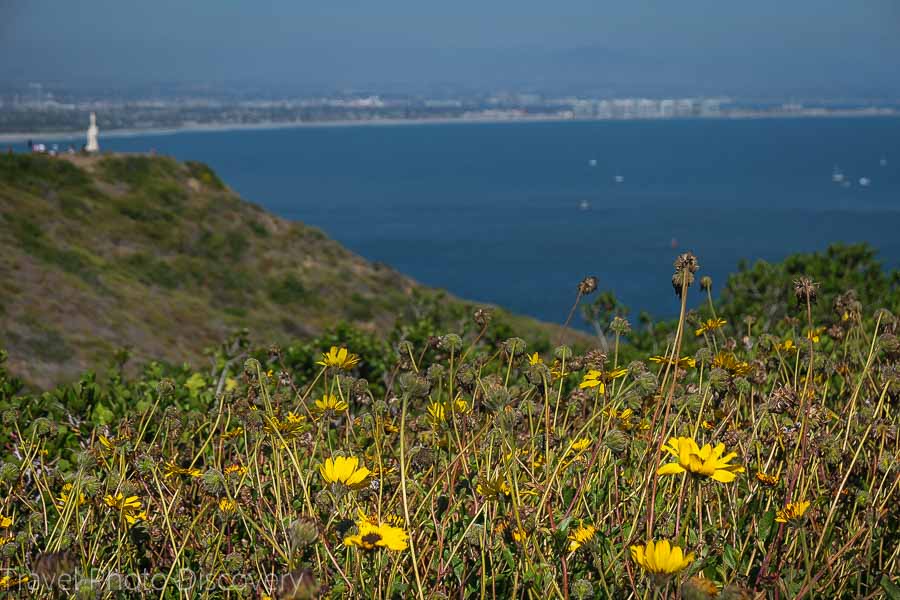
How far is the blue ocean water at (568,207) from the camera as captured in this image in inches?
2968

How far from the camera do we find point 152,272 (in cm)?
3456

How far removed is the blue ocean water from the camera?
75.4 meters

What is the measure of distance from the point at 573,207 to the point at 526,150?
265ft

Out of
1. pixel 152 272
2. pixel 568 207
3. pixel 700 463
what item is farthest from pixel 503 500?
pixel 568 207

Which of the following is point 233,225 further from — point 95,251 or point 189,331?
point 189,331

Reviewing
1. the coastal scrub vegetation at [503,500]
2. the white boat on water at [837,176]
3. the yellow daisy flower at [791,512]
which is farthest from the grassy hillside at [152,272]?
the white boat on water at [837,176]

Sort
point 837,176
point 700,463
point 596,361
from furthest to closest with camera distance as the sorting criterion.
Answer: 1. point 837,176
2. point 596,361
3. point 700,463

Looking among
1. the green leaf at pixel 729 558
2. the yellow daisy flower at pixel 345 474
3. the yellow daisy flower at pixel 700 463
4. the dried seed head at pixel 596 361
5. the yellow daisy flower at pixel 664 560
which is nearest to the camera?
the yellow daisy flower at pixel 664 560

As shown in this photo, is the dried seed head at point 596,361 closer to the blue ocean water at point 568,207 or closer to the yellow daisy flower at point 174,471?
the yellow daisy flower at point 174,471

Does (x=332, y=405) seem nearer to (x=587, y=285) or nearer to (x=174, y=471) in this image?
(x=174, y=471)

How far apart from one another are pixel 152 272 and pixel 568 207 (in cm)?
8141

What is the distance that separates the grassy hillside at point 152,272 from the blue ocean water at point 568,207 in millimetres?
25111

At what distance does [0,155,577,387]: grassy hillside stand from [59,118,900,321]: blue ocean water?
2511 cm

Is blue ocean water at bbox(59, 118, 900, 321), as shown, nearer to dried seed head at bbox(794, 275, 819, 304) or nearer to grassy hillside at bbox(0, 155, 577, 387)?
grassy hillside at bbox(0, 155, 577, 387)
